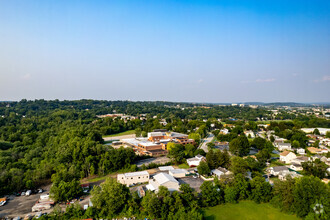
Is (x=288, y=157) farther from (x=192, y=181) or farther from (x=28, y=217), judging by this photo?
(x=28, y=217)

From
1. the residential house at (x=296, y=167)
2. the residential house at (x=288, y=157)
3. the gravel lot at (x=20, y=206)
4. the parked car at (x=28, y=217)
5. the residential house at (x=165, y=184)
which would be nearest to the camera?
the parked car at (x=28, y=217)

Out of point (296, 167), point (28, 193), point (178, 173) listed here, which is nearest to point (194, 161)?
point (178, 173)

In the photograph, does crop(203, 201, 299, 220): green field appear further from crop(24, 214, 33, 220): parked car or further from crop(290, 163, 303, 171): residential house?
crop(24, 214, 33, 220): parked car

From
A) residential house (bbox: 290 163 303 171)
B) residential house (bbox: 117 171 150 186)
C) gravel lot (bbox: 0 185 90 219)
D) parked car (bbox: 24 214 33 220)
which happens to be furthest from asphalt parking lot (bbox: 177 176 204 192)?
parked car (bbox: 24 214 33 220)

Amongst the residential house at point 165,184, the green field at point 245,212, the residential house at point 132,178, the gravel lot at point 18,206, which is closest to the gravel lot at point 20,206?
the gravel lot at point 18,206

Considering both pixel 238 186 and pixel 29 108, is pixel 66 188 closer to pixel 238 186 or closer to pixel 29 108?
pixel 238 186

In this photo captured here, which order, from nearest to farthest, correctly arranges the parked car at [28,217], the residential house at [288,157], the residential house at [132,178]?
the parked car at [28,217]
the residential house at [132,178]
the residential house at [288,157]

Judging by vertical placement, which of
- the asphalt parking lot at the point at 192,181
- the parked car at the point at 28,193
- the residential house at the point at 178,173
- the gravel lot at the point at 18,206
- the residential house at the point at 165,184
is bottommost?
the gravel lot at the point at 18,206

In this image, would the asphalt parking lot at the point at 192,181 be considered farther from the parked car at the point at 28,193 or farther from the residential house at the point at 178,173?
the parked car at the point at 28,193

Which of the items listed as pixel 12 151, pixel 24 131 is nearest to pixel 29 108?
pixel 24 131
